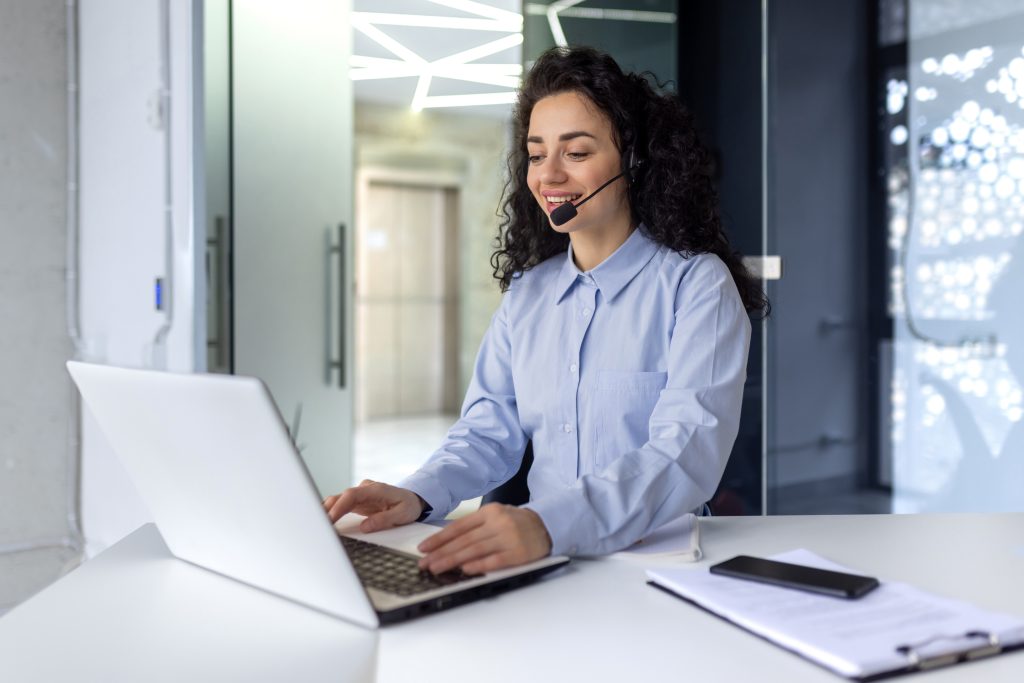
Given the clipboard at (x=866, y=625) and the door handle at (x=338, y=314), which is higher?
the door handle at (x=338, y=314)

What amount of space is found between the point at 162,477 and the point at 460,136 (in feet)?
26.4

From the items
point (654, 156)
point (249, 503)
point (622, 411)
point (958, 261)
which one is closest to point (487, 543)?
point (249, 503)

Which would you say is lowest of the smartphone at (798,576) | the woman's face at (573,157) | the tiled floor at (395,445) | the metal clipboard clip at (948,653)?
the tiled floor at (395,445)

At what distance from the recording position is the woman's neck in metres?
1.69

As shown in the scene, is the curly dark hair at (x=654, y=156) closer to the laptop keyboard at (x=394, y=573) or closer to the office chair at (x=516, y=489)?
the office chair at (x=516, y=489)

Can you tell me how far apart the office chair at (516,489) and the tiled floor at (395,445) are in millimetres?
3623

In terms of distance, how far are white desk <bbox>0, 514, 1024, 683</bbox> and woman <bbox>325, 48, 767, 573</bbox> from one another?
283 millimetres

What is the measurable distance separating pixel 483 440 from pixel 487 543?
25.1 inches

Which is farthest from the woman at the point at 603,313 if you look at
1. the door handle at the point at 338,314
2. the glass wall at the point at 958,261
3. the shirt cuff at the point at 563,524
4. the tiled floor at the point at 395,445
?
the tiled floor at the point at 395,445

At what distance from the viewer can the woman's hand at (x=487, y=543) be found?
98cm

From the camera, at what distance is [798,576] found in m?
0.96

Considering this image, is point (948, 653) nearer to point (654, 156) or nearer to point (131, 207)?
point (654, 156)

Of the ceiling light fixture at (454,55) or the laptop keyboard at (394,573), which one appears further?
the ceiling light fixture at (454,55)

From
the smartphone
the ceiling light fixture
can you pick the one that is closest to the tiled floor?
the ceiling light fixture
